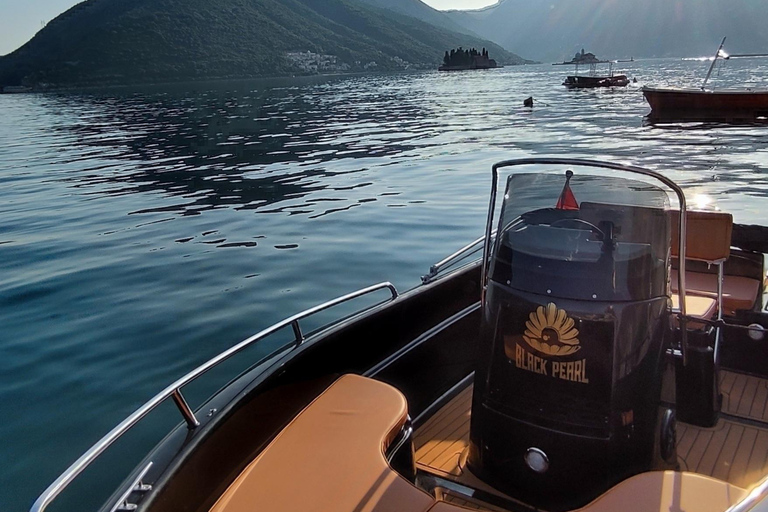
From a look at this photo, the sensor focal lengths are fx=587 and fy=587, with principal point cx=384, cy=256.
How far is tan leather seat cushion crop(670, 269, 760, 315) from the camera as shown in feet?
15.5

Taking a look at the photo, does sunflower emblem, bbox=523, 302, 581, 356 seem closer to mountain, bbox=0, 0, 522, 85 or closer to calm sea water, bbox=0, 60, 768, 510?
calm sea water, bbox=0, 60, 768, 510

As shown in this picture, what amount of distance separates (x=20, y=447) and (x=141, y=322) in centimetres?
252

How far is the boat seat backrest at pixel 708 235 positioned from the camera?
4410 mm

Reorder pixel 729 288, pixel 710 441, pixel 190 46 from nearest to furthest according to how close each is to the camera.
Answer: pixel 710 441
pixel 729 288
pixel 190 46

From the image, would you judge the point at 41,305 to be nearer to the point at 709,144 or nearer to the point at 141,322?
the point at 141,322

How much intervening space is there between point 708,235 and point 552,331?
2573 mm

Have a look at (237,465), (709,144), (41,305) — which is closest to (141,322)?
(41,305)

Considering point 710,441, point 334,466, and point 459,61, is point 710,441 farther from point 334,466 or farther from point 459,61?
point 459,61

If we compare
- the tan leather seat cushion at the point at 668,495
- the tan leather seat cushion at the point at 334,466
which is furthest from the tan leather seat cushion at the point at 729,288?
the tan leather seat cushion at the point at 334,466

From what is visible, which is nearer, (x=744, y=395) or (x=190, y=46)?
(x=744, y=395)

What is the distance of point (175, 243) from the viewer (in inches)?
440

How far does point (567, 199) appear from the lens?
2900mm

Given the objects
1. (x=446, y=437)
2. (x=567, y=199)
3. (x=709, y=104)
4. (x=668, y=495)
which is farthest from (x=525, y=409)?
(x=709, y=104)

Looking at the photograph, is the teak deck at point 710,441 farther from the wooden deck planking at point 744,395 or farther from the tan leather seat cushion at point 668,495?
the tan leather seat cushion at point 668,495
